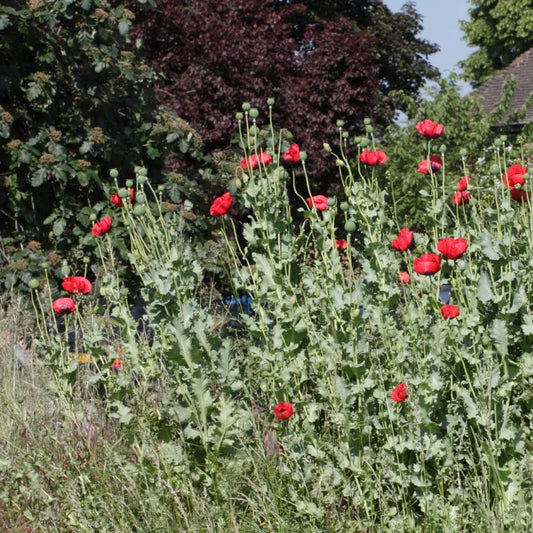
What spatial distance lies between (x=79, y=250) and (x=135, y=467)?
238 centimetres

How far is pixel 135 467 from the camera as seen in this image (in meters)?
2.86

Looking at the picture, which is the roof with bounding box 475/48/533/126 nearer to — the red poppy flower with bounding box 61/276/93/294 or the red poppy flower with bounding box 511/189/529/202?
the red poppy flower with bounding box 511/189/529/202

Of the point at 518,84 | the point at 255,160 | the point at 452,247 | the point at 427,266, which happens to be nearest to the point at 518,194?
→ the point at 452,247

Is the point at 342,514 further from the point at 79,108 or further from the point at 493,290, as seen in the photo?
the point at 79,108

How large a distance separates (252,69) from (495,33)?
A: 17595mm

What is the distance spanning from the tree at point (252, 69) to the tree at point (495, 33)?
14.1 meters

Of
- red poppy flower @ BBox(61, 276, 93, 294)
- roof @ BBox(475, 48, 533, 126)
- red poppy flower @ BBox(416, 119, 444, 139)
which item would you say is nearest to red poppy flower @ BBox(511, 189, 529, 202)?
red poppy flower @ BBox(416, 119, 444, 139)

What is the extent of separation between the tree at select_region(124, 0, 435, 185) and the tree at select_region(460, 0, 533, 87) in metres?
14.1

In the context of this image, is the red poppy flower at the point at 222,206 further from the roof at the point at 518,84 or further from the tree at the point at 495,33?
the tree at the point at 495,33

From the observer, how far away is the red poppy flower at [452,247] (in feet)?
8.17

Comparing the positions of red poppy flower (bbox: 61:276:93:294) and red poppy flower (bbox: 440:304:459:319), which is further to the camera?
red poppy flower (bbox: 61:276:93:294)

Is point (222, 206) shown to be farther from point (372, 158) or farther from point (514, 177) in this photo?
point (514, 177)

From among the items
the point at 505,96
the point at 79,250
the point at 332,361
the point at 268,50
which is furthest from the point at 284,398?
the point at 268,50

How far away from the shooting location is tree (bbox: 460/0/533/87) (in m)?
25.3
